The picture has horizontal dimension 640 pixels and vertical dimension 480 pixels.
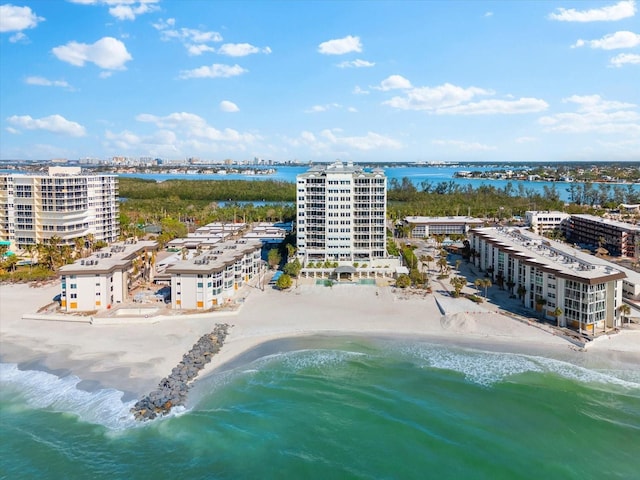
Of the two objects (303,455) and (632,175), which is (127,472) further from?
(632,175)

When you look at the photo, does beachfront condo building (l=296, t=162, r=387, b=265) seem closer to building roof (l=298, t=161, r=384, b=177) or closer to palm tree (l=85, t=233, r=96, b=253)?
building roof (l=298, t=161, r=384, b=177)

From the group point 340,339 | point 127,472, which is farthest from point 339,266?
point 127,472

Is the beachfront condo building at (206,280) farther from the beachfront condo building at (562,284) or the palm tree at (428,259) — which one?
the beachfront condo building at (562,284)

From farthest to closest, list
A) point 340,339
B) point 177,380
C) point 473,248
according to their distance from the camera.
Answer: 1. point 473,248
2. point 340,339
3. point 177,380

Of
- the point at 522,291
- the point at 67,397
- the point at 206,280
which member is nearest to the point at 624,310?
the point at 522,291

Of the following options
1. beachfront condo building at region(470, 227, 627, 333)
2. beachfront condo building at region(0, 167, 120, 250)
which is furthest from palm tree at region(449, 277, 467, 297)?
beachfront condo building at region(0, 167, 120, 250)

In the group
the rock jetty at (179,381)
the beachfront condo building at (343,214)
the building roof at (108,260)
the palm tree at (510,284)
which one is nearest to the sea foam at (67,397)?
the rock jetty at (179,381)

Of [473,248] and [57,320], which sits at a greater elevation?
[473,248]
